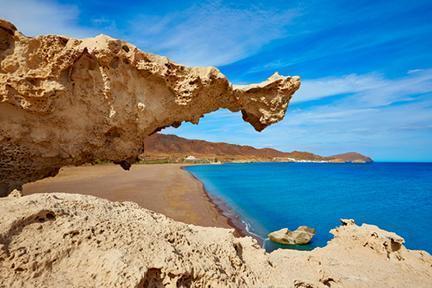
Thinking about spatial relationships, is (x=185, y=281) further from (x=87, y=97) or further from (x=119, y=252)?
(x=87, y=97)

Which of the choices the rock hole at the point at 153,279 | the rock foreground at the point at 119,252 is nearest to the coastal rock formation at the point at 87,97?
the rock foreground at the point at 119,252

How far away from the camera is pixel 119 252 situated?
3418 mm

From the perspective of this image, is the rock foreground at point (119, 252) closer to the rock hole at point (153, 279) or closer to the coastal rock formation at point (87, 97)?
the rock hole at point (153, 279)

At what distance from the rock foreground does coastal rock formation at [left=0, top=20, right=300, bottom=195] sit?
101 inches

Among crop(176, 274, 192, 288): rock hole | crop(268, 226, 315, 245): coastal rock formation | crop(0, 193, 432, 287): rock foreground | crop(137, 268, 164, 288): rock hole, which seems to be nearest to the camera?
crop(0, 193, 432, 287): rock foreground

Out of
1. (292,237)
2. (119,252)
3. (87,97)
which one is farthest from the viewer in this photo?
(292,237)

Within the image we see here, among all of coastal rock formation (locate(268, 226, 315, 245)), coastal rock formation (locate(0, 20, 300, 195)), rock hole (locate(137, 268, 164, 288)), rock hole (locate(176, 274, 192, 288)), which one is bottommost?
coastal rock formation (locate(268, 226, 315, 245))

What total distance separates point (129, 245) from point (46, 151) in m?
4.14

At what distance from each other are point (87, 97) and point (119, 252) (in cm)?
423

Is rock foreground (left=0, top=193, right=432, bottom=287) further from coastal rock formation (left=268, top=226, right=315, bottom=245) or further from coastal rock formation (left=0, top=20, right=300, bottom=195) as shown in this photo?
coastal rock formation (left=268, top=226, right=315, bottom=245)

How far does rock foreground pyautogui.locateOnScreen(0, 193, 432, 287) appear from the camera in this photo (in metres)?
3.08

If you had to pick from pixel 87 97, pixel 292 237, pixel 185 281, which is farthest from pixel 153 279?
pixel 292 237

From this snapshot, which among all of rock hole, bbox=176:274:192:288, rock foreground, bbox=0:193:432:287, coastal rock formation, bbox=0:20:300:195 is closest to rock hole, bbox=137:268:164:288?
rock foreground, bbox=0:193:432:287

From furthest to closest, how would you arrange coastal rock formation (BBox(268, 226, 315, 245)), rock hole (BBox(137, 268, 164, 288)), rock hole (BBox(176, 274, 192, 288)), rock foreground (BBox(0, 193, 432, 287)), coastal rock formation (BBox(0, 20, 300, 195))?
coastal rock formation (BBox(268, 226, 315, 245)) < coastal rock formation (BBox(0, 20, 300, 195)) < rock hole (BBox(176, 274, 192, 288)) < rock hole (BBox(137, 268, 164, 288)) < rock foreground (BBox(0, 193, 432, 287))
